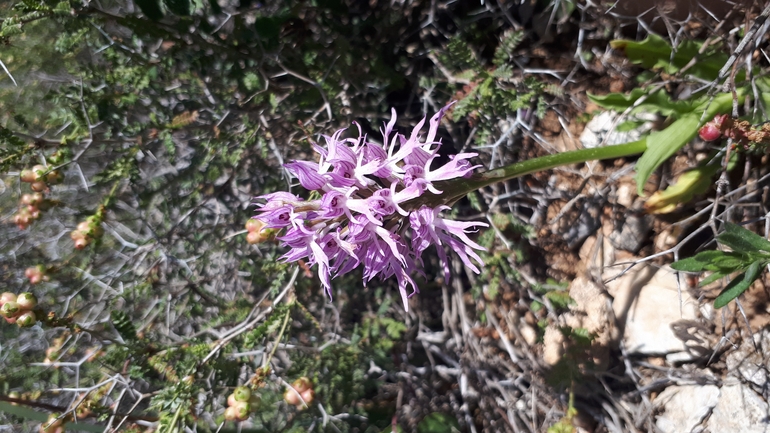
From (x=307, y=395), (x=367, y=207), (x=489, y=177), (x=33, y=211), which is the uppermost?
(x=33, y=211)

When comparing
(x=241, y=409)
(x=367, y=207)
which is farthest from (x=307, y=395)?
(x=367, y=207)

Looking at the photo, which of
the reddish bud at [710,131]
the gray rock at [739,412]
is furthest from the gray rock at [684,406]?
the reddish bud at [710,131]

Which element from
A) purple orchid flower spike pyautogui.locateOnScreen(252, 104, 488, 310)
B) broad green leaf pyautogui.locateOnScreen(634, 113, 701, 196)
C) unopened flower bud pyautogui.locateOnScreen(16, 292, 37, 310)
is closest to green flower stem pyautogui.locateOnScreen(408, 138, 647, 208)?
purple orchid flower spike pyautogui.locateOnScreen(252, 104, 488, 310)

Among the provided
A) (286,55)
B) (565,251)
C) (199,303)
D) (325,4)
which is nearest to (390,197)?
(325,4)

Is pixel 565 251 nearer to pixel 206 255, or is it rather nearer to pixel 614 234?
pixel 614 234

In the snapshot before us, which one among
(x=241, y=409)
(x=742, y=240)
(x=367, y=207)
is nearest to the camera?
(x=367, y=207)

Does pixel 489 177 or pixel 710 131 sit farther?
pixel 710 131

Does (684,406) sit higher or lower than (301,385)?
lower

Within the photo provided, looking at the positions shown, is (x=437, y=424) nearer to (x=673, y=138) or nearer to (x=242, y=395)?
(x=242, y=395)
